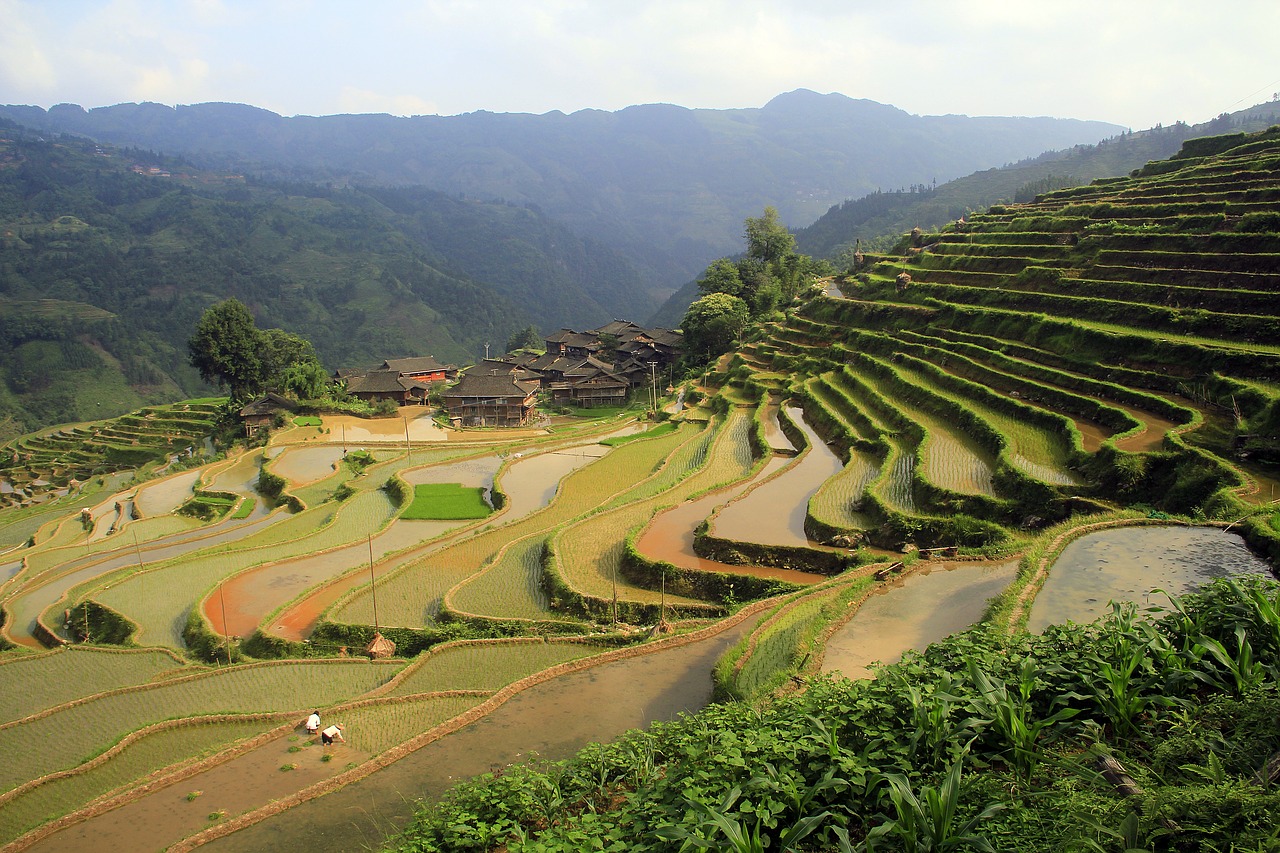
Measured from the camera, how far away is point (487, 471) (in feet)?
99.0

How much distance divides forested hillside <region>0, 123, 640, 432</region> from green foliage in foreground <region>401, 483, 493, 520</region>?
61984mm

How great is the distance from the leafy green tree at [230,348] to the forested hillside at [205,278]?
33.2m

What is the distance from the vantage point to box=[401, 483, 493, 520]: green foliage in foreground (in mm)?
23681

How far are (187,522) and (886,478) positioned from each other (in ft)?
86.0

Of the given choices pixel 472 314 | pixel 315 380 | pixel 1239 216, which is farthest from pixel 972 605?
pixel 472 314

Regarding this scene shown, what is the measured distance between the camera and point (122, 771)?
10.7m

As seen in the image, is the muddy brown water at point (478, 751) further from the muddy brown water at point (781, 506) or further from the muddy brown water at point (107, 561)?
the muddy brown water at point (107, 561)

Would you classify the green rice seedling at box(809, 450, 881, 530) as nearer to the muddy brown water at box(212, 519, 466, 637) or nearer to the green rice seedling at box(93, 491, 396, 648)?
the muddy brown water at box(212, 519, 466, 637)

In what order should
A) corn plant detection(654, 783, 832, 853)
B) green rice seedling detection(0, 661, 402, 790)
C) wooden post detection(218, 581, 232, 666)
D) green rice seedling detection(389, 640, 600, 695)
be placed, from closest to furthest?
corn plant detection(654, 783, 832, 853), green rice seedling detection(0, 661, 402, 790), green rice seedling detection(389, 640, 600, 695), wooden post detection(218, 581, 232, 666)

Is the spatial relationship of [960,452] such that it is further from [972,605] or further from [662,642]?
[662,642]

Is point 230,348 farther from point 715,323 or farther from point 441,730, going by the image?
point 441,730

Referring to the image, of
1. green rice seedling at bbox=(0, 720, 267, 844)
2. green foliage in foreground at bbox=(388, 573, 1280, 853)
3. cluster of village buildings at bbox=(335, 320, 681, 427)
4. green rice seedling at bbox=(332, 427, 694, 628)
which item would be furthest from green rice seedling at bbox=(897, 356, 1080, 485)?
cluster of village buildings at bbox=(335, 320, 681, 427)

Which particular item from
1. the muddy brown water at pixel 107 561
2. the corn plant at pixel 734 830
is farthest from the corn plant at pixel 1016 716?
the muddy brown water at pixel 107 561

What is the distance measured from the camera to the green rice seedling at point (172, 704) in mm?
11789
